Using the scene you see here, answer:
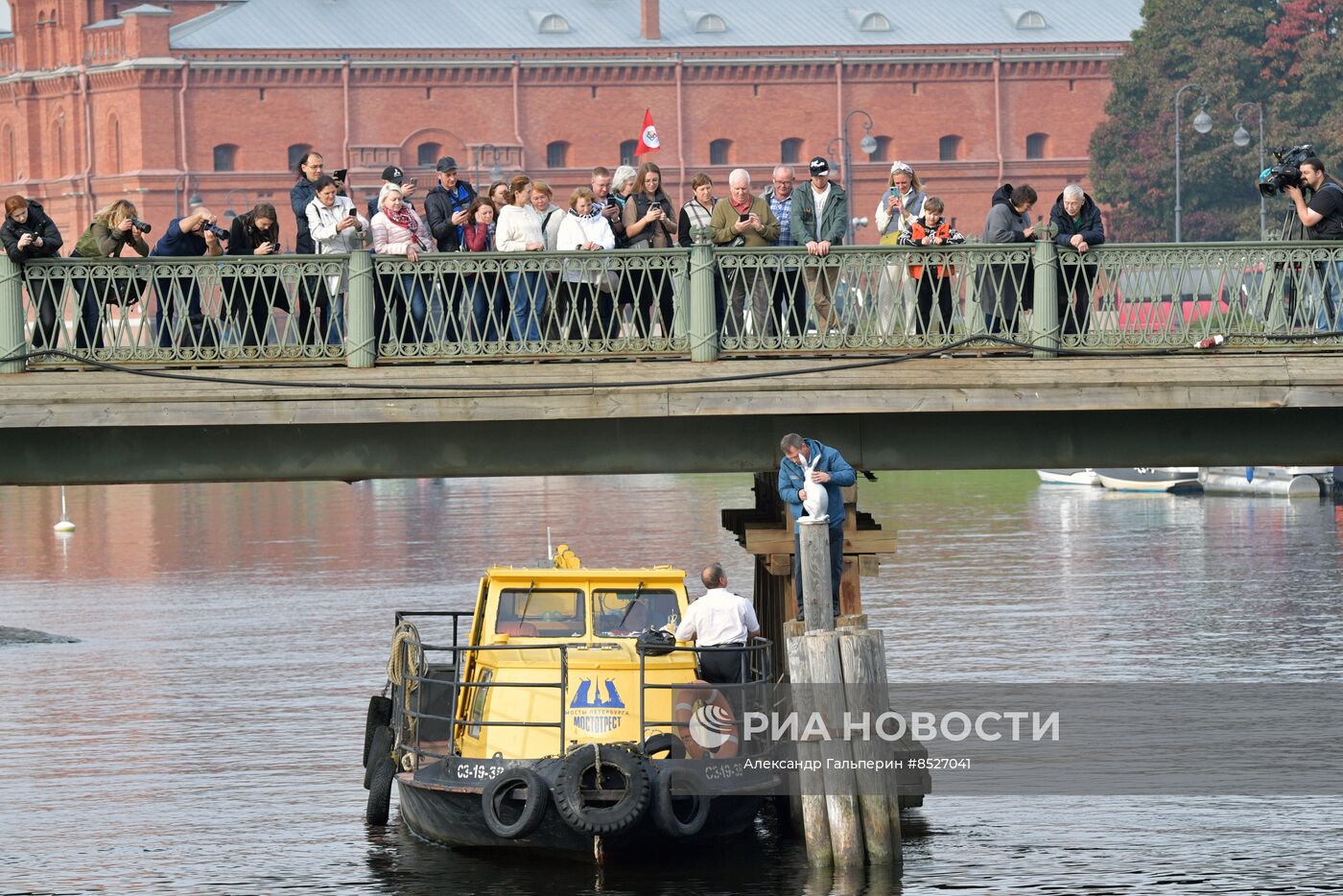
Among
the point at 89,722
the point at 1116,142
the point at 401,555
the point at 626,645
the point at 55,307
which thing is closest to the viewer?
the point at 55,307

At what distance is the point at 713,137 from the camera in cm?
11600

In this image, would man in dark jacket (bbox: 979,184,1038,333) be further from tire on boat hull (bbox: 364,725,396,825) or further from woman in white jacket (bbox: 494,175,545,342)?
tire on boat hull (bbox: 364,725,396,825)

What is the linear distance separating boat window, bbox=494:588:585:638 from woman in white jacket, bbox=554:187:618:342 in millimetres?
2357

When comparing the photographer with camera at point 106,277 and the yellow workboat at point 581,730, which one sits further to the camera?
the yellow workboat at point 581,730

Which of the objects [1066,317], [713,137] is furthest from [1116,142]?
[1066,317]

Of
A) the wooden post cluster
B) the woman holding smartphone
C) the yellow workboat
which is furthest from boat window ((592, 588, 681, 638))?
the wooden post cluster

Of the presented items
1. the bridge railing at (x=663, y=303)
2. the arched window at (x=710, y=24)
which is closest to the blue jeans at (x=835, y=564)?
the bridge railing at (x=663, y=303)

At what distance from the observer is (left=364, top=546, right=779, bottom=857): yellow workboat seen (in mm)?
18891

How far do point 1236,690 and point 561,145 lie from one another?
86818mm

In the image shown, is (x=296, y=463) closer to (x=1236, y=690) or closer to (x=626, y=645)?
(x=626, y=645)

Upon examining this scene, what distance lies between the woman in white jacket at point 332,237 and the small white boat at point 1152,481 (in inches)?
2019

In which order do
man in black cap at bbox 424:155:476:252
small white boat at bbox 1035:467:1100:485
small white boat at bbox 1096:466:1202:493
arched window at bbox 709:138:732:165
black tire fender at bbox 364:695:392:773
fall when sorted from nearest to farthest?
man in black cap at bbox 424:155:476:252, black tire fender at bbox 364:695:392:773, small white boat at bbox 1096:466:1202:493, small white boat at bbox 1035:467:1100:485, arched window at bbox 709:138:732:165

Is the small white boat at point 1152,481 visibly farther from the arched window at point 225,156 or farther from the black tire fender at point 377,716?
Answer: the arched window at point 225,156

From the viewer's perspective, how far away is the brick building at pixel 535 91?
365 feet
